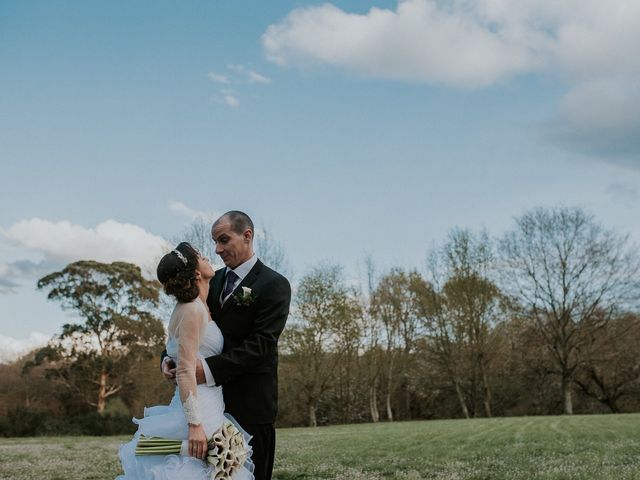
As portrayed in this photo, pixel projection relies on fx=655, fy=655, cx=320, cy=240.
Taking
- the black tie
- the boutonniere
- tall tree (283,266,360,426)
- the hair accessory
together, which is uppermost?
tall tree (283,266,360,426)

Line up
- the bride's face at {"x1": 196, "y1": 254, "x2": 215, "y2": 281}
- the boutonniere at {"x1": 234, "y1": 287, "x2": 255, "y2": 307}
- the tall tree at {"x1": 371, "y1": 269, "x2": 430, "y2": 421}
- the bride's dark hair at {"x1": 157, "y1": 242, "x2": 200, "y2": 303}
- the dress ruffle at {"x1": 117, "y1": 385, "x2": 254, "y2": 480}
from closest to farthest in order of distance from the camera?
the dress ruffle at {"x1": 117, "y1": 385, "x2": 254, "y2": 480}, the bride's dark hair at {"x1": 157, "y1": 242, "x2": 200, "y2": 303}, the bride's face at {"x1": 196, "y1": 254, "x2": 215, "y2": 281}, the boutonniere at {"x1": 234, "y1": 287, "x2": 255, "y2": 307}, the tall tree at {"x1": 371, "y1": 269, "x2": 430, "y2": 421}

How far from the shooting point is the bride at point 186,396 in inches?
180

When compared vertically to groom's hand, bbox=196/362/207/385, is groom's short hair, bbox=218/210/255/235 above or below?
above

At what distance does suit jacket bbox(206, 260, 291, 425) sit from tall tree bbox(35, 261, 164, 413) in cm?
4479

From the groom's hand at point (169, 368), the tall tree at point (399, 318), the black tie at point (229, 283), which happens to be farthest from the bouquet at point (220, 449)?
the tall tree at point (399, 318)

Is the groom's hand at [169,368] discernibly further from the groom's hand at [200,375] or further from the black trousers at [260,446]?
the black trousers at [260,446]

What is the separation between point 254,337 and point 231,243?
74cm

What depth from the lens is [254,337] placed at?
16.3ft

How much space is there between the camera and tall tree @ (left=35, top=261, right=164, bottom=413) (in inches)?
1939

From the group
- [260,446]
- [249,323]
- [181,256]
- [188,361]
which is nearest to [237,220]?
[181,256]

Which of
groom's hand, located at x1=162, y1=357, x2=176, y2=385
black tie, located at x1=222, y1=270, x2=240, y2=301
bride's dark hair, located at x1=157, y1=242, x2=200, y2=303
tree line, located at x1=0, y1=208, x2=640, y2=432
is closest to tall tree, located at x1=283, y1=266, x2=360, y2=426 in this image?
tree line, located at x1=0, y1=208, x2=640, y2=432

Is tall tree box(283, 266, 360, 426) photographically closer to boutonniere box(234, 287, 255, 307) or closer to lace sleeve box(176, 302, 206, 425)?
boutonniere box(234, 287, 255, 307)

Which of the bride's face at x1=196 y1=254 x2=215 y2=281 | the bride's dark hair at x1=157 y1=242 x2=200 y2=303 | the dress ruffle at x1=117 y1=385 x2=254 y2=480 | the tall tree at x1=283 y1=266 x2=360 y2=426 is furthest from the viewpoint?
the tall tree at x1=283 y1=266 x2=360 y2=426

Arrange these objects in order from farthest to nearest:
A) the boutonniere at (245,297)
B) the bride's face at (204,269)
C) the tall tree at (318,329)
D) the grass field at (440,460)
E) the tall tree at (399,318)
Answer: the tall tree at (399,318) < the tall tree at (318,329) < the grass field at (440,460) < the boutonniere at (245,297) < the bride's face at (204,269)
